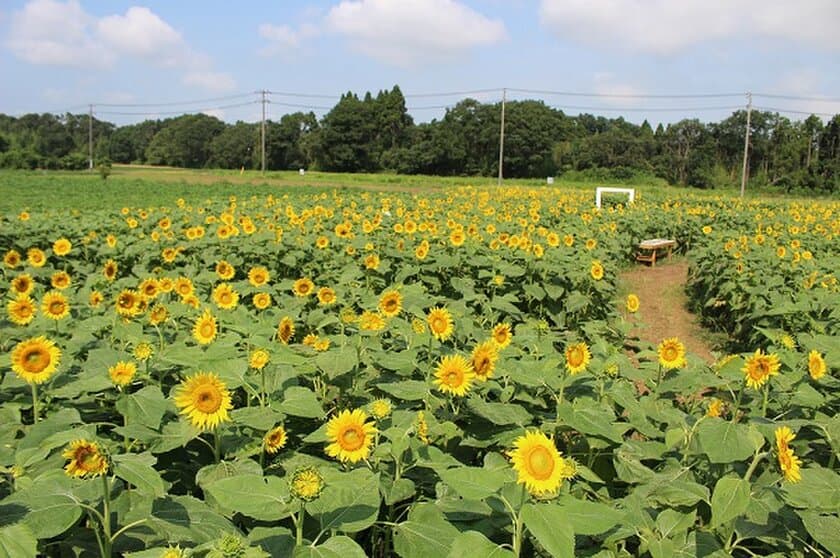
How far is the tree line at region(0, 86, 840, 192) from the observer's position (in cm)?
4731

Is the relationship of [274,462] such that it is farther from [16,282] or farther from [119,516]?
[16,282]

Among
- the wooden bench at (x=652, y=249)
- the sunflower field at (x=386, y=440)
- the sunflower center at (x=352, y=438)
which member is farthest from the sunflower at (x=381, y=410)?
the wooden bench at (x=652, y=249)

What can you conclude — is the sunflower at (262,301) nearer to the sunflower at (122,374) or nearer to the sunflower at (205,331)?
the sunflower at (205,331)

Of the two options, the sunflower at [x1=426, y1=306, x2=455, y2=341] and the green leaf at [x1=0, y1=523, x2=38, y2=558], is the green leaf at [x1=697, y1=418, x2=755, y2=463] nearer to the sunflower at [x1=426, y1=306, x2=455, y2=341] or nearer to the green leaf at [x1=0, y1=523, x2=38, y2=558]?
the sunflower at [x1=426, y1=306, x2=455, y2=341]

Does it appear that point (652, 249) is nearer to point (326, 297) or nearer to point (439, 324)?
point (326, 297)

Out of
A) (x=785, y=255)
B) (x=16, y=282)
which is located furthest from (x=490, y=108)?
(x=16, y=282)

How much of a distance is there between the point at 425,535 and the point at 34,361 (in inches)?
45.8

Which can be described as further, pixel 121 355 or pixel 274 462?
pixel 121 355

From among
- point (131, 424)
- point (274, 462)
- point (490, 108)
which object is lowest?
point (274, 462)

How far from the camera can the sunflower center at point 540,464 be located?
1.18 m

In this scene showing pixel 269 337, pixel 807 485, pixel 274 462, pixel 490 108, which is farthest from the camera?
pixel 490 108

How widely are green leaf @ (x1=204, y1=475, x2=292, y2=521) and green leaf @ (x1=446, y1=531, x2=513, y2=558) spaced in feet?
0.98

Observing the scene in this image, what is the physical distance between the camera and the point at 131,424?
1495 mm

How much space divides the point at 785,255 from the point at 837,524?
6.16 m
